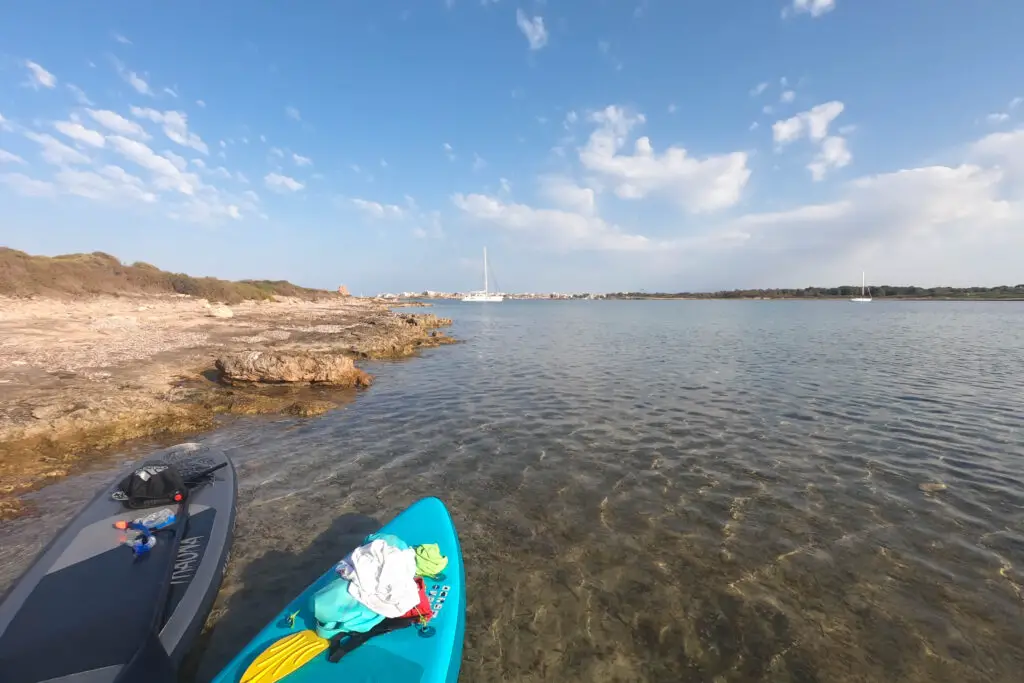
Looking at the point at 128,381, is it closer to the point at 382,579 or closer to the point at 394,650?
the point at 382,579

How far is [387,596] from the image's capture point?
519cm

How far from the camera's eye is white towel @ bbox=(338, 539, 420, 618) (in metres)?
5.16

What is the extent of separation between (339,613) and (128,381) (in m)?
18.7

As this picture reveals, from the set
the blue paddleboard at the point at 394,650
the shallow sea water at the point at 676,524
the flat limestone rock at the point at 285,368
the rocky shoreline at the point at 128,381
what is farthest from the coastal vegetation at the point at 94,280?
the blue paddleboard at the point at 394,650

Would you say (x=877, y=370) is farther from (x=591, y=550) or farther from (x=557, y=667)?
(x=557, y=667)

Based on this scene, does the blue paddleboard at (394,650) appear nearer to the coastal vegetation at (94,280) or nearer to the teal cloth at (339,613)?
the teal cloth at (339,613)

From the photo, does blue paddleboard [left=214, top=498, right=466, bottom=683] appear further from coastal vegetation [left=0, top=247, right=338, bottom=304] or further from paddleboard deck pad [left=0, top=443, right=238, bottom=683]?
coastal vegetation [left=0, top=247, right=338, bottom=304]

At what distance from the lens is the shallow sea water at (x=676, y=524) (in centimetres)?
586

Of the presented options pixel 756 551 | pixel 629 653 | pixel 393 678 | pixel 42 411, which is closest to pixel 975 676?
pixel 756 551

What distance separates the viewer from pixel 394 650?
4793 millimetres

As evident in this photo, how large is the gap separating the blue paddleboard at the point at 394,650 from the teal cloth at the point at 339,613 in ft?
0.64

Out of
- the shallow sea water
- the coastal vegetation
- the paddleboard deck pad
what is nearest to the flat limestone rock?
the shallow sea water

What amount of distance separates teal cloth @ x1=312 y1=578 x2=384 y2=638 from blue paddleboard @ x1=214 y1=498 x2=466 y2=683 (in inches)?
7.7

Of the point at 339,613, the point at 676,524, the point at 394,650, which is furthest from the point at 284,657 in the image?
the point at 676,524
